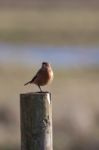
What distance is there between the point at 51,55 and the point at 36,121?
14.4 meters

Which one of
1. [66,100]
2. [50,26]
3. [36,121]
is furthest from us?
[50,26]

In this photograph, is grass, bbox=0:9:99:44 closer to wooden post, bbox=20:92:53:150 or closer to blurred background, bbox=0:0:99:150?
blurred background, bbox=0:0:99:150

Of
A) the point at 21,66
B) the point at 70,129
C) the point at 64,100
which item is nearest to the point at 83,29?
the point at 21,66

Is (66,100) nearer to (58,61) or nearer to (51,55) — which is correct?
(58,61)

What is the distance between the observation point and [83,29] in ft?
79.8

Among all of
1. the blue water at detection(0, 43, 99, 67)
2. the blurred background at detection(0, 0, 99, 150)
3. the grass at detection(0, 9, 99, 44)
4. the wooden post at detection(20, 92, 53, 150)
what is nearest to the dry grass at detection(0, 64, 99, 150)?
the blurred background at detection(0, 0, 99, 150)

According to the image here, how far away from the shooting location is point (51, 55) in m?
20.6

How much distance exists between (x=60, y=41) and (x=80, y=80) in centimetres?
511

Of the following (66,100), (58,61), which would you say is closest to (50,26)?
(58,61)

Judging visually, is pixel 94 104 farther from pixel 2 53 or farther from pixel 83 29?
pixel 83 29

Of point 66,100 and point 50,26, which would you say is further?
point 50,26

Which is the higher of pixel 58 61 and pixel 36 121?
pixel 58 61

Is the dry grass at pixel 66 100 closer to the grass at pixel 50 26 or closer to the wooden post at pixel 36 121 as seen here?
the grass at pixel 50 26

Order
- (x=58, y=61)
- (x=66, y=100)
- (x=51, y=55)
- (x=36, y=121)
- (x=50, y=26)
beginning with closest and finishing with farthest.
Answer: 1. (x=36, y=121)
2. (x=66, y=100)
3. (x=58, y=61)
4. (x=51, y=55)
5. (x=50, y=26)
